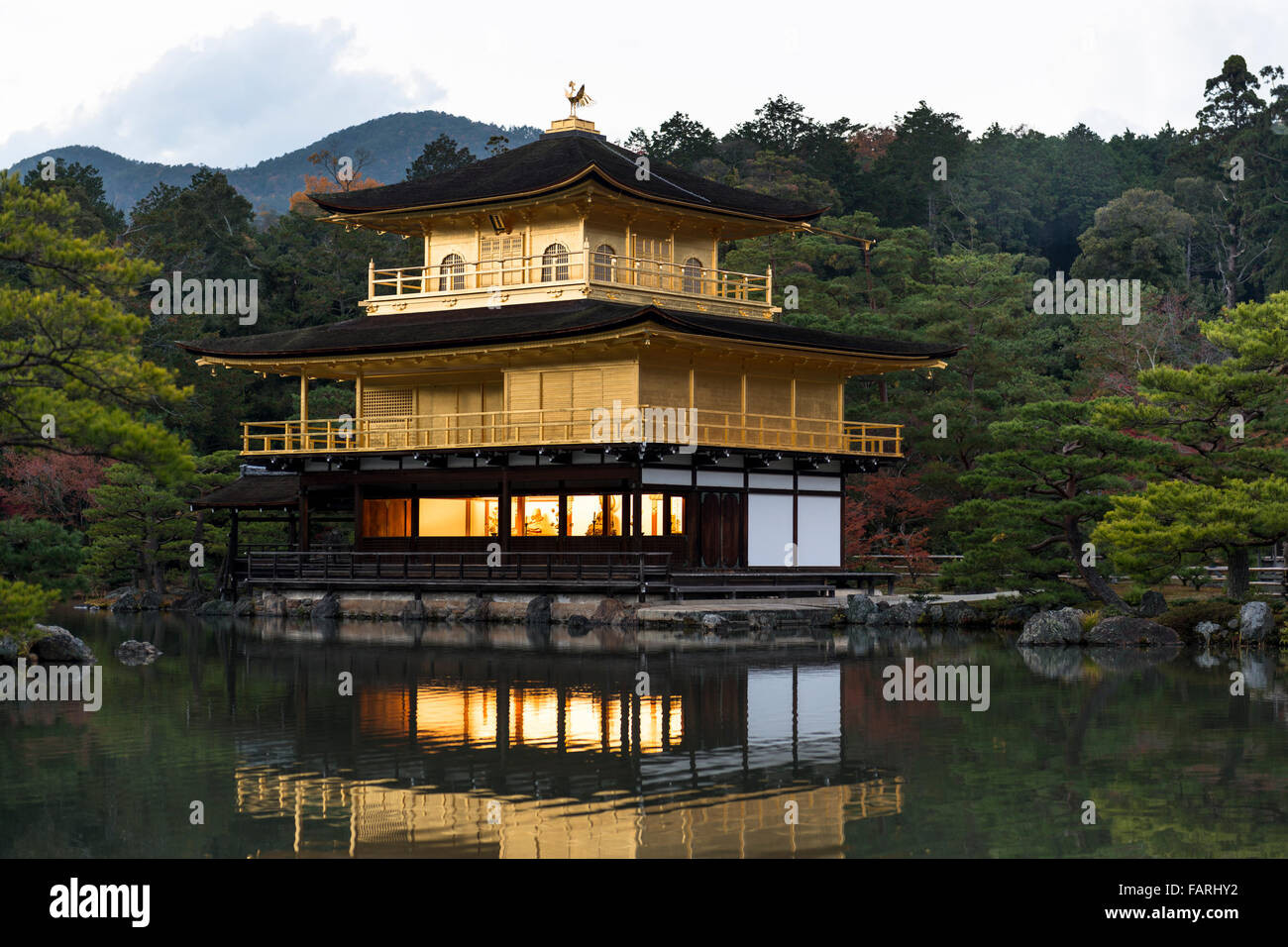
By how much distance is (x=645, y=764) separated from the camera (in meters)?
15.9

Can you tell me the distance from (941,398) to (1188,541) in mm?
20762

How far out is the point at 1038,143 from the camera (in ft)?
354

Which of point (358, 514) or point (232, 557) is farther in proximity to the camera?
point (232, 557)

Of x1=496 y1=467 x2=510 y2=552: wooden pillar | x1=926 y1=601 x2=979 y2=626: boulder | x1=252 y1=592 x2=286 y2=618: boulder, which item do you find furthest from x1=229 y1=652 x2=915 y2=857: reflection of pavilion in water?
x1=252 y1=592 x2=286 y2=618: boulder

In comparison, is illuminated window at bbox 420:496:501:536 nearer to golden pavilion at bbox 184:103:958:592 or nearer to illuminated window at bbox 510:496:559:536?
golden pavilion at bbox 184:103:958:592

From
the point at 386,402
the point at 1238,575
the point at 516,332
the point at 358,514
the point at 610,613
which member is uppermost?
the point at 516,332

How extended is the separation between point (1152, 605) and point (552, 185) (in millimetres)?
19339

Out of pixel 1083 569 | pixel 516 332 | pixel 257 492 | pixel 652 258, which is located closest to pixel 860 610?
pixel 1083 569

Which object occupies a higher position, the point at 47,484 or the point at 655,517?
the point at 47,484

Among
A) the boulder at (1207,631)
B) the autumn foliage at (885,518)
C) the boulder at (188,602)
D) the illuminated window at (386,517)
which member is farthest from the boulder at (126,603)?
the boulder at (1207,631)

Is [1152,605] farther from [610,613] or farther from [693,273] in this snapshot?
[693,273]

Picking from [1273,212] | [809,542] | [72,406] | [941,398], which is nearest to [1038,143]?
[1273,212]

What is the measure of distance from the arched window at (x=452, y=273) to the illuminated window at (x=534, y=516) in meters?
7.72
